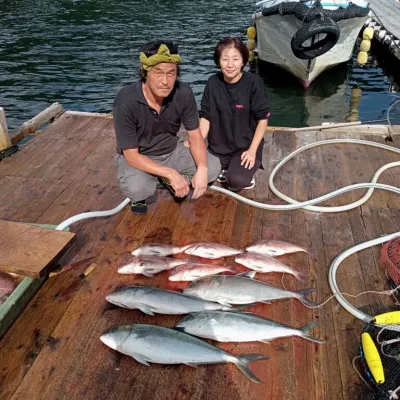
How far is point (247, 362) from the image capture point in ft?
8.10

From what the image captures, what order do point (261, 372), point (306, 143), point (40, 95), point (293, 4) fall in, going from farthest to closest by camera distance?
point (40, 95) → point (293, 4) → point (306, 143) → point (261, 372)

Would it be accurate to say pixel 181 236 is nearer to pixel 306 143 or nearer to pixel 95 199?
pixel 95 199

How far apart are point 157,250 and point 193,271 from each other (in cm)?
45

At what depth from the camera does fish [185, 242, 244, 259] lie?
3426 mm

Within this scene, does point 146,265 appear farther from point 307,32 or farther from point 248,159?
point 307,32

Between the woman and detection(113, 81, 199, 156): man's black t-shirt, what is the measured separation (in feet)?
1.63

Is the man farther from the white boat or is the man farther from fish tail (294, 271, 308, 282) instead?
the white boat

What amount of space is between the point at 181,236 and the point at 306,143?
9.59 feet

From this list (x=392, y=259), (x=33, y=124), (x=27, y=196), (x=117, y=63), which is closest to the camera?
(x=392, y=259)

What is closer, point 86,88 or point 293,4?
point 293,4

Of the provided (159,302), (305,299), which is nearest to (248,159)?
(305,299)

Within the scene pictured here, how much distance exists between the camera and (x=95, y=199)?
4453mm

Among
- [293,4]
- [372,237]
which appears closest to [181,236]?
[372,237]

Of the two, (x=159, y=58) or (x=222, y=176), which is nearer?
(x=159, y=58)
